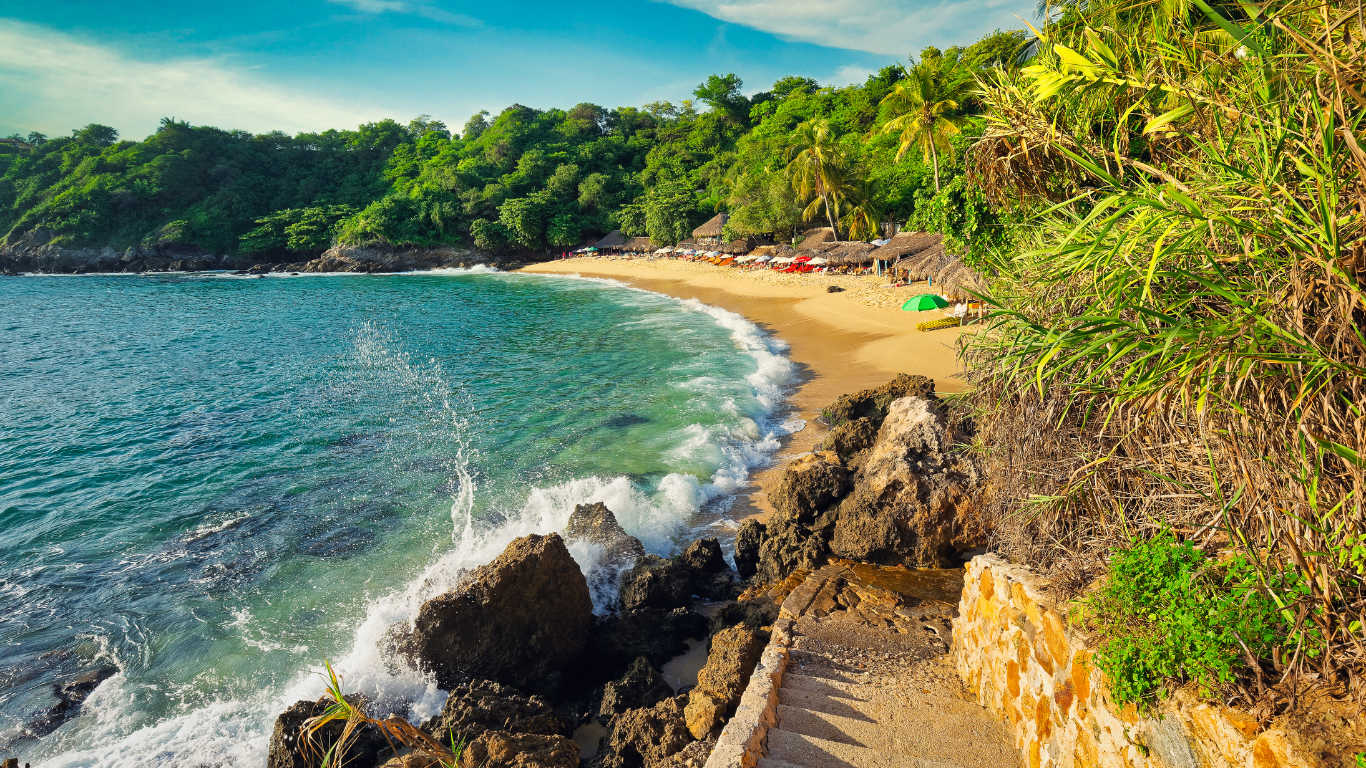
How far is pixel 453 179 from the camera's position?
67.6 meters

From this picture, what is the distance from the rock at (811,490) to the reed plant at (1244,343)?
4366mm

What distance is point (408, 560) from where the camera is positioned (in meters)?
9.56

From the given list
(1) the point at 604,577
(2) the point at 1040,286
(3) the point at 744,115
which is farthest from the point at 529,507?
(3) the point at 744,115

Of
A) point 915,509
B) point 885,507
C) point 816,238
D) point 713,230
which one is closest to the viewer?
point 915,509

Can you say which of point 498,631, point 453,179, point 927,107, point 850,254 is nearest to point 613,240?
point 453,179

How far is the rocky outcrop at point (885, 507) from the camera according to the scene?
7281mm

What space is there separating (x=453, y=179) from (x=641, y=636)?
70234mm

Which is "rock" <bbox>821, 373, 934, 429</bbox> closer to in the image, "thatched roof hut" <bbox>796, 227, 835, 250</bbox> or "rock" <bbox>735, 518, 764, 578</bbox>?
"rock" <bbox>735, 518, 764, 578</bbox>

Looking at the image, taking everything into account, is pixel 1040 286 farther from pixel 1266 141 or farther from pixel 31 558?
pixel 31 558

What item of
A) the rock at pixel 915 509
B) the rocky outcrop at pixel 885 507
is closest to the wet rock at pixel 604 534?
the rocky outcrop at pixel 885 507

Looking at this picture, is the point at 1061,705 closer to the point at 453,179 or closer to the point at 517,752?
the point at 517,752

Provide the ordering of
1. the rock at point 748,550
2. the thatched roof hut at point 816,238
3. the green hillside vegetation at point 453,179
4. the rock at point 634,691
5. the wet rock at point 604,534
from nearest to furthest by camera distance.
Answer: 1. the rock at point 634,691
2. the rock at point 748,550
3. the wet rock at point 604,534
4. the thatched roof hut at point 816,238
5. the green hillside vegetation at point 453,179

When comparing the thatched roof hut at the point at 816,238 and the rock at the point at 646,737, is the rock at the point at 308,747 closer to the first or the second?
the rock at the point at 646,737

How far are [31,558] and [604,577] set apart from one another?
9929 mm
